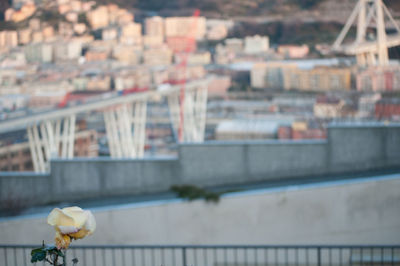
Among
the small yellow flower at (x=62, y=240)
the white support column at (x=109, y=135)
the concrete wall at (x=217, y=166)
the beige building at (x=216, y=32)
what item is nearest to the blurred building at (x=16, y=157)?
the white support column at (x=109, y=135)

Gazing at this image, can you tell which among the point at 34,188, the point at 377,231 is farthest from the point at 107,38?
the point at 377,231

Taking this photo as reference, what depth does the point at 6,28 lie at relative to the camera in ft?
24.9

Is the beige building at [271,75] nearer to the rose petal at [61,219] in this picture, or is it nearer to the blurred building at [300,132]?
the blurred building at [300,132]

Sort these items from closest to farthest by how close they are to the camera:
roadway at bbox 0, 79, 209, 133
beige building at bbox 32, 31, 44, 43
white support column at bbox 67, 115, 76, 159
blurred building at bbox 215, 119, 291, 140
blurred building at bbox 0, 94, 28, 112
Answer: blurred building at bbox 215, 119, 291, 140, roadway at bbox 0, 79, 209, 133, white support column at bbox 67, 115, 76, 159, blurred building at bbox 0, 94, 28, 112, beige building at bbox 32, 31, 44, 43

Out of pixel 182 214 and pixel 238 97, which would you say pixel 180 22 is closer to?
pixel 238 97

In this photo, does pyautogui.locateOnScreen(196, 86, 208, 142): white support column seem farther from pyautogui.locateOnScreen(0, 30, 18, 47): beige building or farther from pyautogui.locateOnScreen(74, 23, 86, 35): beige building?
pyautogui.locateOnScreen(0, 30, 18, 47): beige building

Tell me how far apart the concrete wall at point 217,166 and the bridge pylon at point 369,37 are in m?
2.56

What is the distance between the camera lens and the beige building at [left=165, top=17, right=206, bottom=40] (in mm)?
8852

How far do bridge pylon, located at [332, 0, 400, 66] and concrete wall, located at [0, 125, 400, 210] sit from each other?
101 inches

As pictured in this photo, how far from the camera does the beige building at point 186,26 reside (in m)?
8.85

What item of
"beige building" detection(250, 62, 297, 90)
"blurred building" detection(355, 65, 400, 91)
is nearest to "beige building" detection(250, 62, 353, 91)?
"beige building" detection(250, 62, 297, 90)

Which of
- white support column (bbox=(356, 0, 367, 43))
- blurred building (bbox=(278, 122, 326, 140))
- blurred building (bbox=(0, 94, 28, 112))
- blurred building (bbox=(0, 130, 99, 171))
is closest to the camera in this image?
blurred building (bbox=(278, 122, 326, 140))

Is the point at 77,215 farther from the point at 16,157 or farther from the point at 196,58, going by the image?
the point at 196,58

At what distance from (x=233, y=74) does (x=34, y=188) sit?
4.12m
